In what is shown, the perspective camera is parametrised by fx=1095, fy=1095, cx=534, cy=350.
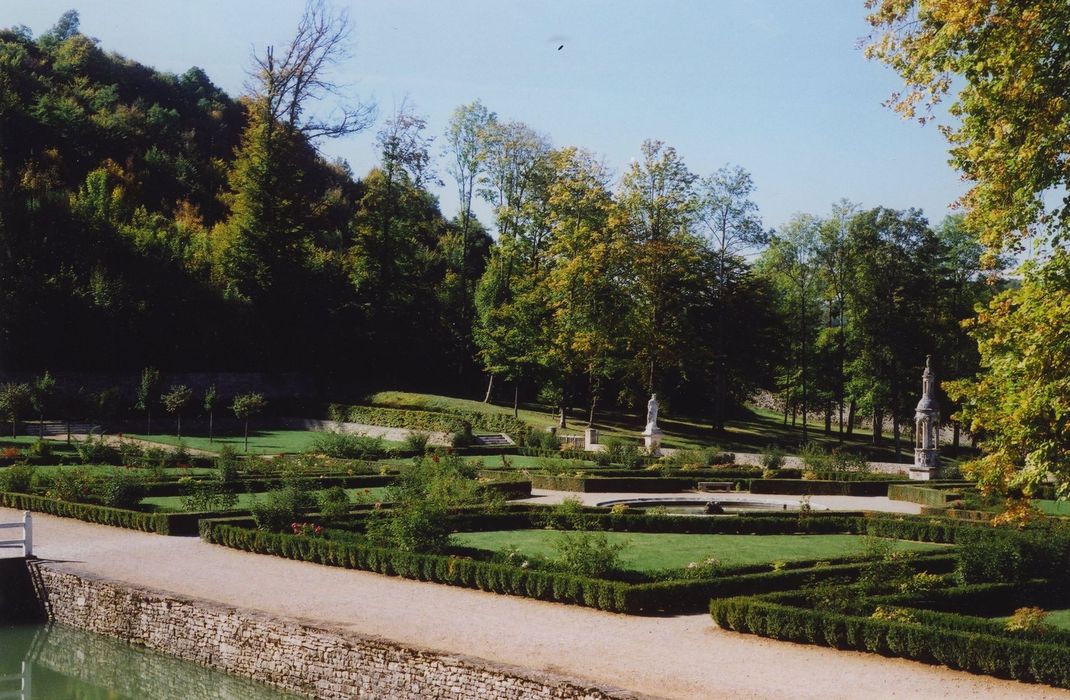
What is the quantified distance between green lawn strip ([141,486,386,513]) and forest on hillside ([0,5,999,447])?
19.4 m

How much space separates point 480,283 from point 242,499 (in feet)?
103

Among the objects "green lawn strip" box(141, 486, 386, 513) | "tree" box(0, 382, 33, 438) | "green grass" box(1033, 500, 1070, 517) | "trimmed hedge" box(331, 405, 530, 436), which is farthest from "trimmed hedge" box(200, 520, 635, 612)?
"trimmed hedge" box(331, 405, 530, 436)

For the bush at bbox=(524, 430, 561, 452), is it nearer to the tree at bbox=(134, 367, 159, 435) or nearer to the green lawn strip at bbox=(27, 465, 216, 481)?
the green lawn strip at bbox=(27, 465, 216, 481)

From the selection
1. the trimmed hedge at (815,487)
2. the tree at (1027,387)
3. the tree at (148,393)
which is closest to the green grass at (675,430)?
the tree at (148,393)

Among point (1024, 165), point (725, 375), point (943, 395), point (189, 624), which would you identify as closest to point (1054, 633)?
point (1024, 165)

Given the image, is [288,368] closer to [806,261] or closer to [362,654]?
[806,261]

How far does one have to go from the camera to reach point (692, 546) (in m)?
20.5

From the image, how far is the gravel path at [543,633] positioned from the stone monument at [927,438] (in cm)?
2089

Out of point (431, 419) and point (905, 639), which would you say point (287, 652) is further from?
point (431, 419)

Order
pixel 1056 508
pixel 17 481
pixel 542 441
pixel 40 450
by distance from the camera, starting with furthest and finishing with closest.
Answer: pixel 542 441 < pixel 40 450 < pixel 1056 508 < pixel 17 481

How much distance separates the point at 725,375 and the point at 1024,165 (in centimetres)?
3783

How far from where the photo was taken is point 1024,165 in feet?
41.1

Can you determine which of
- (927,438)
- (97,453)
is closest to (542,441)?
(927,438)

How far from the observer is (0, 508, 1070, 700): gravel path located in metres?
11.3
